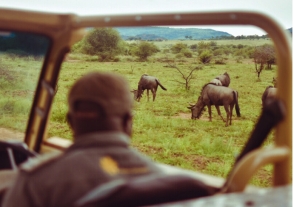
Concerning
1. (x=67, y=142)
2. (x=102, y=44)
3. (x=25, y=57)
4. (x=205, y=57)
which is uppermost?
(x=102, y=44)

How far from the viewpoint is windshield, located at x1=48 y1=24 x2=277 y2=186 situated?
14102mm

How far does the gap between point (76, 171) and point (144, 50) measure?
2739 centimetres

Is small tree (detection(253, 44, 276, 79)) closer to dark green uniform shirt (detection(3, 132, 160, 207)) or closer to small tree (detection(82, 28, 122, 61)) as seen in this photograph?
small tree (detection(82, 28, 122, 61))

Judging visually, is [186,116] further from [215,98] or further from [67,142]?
[67,142]

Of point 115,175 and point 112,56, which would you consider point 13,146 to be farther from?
point 112,56

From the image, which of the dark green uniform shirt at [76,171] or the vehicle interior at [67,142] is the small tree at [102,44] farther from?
the dark green uniform shirt at [76,171]

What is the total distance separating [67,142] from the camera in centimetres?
249

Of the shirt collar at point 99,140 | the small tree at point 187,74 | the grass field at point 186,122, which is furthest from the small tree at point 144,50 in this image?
the shirt collar at point 99,140

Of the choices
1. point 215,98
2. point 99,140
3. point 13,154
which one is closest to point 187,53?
point 215,98

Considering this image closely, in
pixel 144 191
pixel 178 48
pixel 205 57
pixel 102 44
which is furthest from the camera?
pixel 178 48

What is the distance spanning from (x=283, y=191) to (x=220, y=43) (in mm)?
33116

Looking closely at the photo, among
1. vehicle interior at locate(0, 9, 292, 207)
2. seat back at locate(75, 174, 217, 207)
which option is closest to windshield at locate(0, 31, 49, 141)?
vehicle interior at locate(0, 9, 292, 207)

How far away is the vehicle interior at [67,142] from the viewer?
1123 millimetres

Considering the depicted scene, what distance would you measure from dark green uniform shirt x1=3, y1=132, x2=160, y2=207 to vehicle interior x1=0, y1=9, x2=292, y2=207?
73 millimetres
